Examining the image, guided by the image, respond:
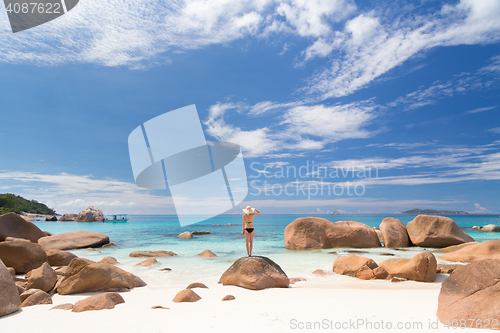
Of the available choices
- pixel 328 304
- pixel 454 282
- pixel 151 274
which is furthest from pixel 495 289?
pixel 151 274

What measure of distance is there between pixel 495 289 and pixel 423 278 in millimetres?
3973

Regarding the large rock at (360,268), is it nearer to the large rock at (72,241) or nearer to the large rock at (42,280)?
the large rock at (42,280)

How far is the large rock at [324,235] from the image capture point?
15.9 m

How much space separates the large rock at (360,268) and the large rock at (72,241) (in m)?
14.6

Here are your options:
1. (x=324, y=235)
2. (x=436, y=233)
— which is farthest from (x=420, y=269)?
(x=436, y=233)

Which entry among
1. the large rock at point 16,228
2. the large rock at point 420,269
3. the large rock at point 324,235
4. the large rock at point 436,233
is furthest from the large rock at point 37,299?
the large rock at point 436,233

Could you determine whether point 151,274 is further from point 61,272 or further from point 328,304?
point 328,304

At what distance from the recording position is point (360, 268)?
27.3ft

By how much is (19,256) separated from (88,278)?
460 centimetres

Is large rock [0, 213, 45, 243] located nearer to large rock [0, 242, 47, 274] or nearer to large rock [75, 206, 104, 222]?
large rock [0, 242, 47, 274]

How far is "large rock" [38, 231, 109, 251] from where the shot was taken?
14278mm

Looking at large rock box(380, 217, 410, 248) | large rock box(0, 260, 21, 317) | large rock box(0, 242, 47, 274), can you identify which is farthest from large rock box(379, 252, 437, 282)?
large rock box(0, 242, 47, 274)

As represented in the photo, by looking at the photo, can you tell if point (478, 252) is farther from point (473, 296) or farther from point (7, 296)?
point (7, 296)

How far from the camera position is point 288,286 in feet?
22.8
